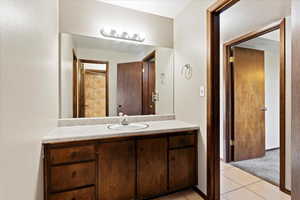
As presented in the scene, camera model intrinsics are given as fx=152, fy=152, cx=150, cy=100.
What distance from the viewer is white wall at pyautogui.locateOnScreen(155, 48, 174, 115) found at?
7.63 feet

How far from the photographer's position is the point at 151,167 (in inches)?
64.5

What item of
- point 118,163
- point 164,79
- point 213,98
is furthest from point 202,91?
point 118,163

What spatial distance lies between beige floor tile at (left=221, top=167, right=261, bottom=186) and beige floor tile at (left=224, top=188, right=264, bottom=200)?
0.19 m

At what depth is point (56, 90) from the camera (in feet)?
5.60

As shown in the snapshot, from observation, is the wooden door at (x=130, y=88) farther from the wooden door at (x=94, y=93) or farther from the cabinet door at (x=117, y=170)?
the cabinet door at (x=117, y=170)

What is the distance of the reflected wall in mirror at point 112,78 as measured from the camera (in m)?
1.90

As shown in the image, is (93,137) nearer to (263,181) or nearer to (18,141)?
(18,141)

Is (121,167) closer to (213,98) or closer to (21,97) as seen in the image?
(21,97)

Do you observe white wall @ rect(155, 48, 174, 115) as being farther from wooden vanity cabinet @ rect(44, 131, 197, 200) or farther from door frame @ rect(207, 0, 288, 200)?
door frame @ rect(207, 0, 288, 200)

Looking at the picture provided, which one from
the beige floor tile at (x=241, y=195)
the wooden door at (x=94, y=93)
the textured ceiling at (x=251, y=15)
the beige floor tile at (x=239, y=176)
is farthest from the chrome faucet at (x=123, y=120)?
the textured ceiling at (x=251, y=15)

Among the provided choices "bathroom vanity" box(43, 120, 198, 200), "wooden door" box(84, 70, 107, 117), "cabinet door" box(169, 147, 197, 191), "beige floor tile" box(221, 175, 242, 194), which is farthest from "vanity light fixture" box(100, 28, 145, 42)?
"beige floor tile" box(221, 175, 242, 194)

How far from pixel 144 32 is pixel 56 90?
1409 mm

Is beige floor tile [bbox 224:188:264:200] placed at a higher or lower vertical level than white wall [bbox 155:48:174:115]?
lower

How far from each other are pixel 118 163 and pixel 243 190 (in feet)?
5.20
